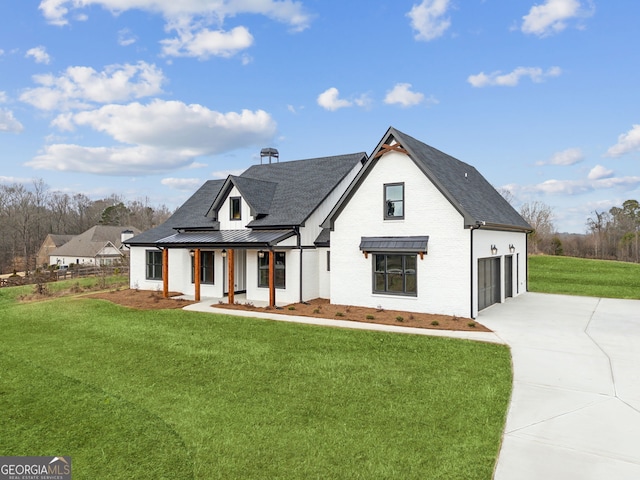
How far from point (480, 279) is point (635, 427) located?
10283mm

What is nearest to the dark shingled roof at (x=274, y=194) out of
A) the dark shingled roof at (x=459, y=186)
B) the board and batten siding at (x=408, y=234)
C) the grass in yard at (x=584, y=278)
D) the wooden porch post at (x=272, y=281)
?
the wooden porch post at (x=272, y=281)

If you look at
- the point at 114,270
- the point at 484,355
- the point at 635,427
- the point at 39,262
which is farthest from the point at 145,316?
the point at 39,262

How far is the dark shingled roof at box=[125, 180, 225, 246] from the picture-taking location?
73.2 ft

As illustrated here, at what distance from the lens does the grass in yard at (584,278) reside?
76.3 ft

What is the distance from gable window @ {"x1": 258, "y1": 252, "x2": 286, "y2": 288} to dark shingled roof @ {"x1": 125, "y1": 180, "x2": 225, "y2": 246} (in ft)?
13.2

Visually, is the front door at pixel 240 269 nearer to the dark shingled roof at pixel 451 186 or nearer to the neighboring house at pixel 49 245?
the dark shingled roof at pixel 451 186

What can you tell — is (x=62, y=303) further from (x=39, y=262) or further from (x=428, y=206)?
(x=39, y=262)

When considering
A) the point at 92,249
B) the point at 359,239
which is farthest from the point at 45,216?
the point at 359,239

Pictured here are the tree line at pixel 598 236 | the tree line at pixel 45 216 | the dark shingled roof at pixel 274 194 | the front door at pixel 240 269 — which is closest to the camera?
the dark shingled roof at pixel 274 194

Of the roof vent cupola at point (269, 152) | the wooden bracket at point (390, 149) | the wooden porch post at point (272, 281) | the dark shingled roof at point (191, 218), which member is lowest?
the wooden porch post at point (272, 281)

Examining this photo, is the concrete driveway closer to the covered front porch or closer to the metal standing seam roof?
the metal standing seam roof

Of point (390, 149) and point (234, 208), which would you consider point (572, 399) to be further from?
point (234, 208)

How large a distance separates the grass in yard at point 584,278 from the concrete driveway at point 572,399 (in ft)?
32.4

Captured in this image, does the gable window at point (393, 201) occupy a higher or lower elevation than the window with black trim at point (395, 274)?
higher
